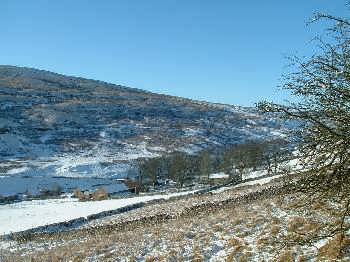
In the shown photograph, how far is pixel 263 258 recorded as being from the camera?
67.3 feet

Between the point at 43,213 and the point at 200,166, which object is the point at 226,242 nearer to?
the point at 43,213

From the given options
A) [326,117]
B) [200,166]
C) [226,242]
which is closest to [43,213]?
[226,242]

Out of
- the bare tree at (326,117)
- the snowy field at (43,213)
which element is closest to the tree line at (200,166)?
the snowy field at (43,213)

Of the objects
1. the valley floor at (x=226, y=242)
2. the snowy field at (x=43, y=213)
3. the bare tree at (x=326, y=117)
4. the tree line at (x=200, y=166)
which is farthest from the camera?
the tree line at (x=200, y=166)

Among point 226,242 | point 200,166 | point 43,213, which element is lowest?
point 43,213

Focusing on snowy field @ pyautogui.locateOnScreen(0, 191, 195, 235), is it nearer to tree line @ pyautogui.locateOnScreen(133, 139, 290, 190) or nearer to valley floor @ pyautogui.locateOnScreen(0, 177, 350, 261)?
valley floor @ pyautogui.locateOnScreen(0, 177, 350, 261)

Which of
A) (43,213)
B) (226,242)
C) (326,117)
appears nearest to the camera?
(326,117)

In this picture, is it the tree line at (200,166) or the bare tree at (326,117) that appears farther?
the tree line at (200,166)

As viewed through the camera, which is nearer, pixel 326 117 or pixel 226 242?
pixel 326 117

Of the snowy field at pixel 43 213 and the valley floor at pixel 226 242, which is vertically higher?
the valley floor at pixel 226 242

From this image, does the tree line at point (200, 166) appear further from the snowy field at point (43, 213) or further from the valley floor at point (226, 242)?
the valley floor at point (226, 242)

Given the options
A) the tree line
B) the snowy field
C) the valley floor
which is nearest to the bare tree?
the valley floor

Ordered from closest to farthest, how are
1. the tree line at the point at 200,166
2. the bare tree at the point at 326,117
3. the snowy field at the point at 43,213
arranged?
1. the bare tree at the point at 326,117
2. the snowy field at the point at 43,213
3. the tree line at the point at 200,166

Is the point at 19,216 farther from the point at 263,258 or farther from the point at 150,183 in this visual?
the point at 150,183
